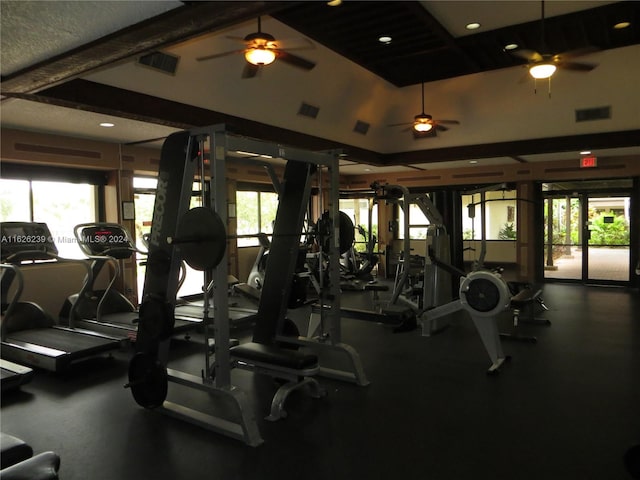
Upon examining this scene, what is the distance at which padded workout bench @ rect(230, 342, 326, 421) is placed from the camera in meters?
3.17

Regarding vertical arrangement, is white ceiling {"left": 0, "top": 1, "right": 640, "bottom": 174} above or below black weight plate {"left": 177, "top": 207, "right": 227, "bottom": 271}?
above

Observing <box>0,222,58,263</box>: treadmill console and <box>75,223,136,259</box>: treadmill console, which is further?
<box>75,223,136,259</box>: treadmill console

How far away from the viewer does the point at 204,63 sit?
15.5 ft

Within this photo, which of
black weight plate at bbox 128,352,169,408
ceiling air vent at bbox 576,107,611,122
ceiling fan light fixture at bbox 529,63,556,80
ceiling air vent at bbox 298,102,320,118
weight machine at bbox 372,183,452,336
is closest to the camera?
black weight plate at bbox 128,352,169,408

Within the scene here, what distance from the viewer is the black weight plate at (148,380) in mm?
3107

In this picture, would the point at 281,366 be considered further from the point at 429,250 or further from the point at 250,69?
the point at 250,69

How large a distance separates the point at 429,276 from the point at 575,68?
103 inches

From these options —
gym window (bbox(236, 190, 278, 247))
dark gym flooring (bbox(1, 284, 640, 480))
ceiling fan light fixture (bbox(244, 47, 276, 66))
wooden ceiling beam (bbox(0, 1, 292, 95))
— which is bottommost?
dark gym flooring (bbox(1, 284, 640, 480))

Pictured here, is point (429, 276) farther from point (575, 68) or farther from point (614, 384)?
point (575, 68)

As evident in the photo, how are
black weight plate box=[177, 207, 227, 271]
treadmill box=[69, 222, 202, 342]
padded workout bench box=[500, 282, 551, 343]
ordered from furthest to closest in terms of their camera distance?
padded workout bench box=[500, 282, 551, 343] < treadmill box=[69, 222, 202, 342] < black weight plate box=[177, 207, 227, 271]

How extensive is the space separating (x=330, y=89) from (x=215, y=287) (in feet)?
13.8

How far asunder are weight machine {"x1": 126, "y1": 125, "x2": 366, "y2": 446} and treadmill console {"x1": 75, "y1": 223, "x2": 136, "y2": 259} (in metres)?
1.95

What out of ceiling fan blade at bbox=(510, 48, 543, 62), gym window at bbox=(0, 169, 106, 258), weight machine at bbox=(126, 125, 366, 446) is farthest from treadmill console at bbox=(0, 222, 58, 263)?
ceiling fan blade at bbox=(510, 48, 543, 62)

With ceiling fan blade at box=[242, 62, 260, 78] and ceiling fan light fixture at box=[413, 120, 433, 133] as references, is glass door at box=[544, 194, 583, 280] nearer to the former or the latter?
ceiling fan light fixture at box=[413, 120, 433, 133]
